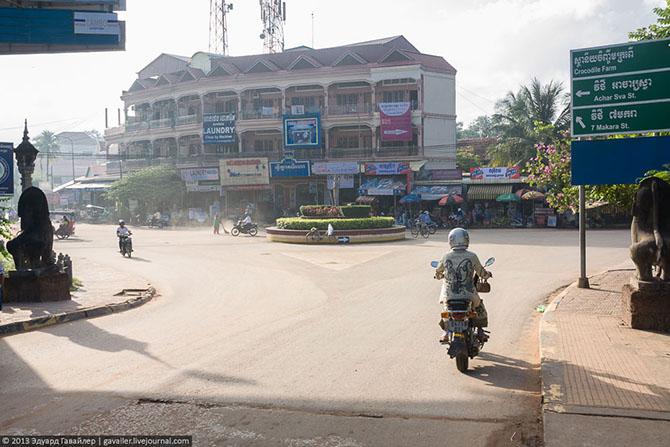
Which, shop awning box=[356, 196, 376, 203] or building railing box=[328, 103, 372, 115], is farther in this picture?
building railing box=[328, 103, 372, 115]

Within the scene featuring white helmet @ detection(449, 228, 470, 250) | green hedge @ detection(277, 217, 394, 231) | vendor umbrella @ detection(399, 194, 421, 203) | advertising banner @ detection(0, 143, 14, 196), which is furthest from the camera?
vendor umbrella @ detection(399, 194, 421, 203)

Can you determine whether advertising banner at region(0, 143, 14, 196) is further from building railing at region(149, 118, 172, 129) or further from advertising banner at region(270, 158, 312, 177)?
building railing at region(149, 118, 172, 129)

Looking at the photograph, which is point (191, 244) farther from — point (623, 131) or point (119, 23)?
point (623, 131)

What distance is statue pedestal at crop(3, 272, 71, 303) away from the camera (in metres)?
11.7

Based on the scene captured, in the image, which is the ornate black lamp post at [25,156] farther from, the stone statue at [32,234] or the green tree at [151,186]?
the green tree at [151,186]

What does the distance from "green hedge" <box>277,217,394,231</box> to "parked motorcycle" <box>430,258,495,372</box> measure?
2158cm

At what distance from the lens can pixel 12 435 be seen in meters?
4.71

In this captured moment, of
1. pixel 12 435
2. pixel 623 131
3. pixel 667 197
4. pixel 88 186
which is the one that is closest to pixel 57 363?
pixel 12 435

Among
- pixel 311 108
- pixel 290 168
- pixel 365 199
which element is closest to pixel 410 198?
pixel 365 199

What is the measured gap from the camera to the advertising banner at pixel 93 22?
563 inches

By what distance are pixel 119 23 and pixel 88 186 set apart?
173 ft

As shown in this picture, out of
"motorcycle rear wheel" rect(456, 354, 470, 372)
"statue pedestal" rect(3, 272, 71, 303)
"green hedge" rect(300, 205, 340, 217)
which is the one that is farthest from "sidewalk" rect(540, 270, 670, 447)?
"green hedge" rect(300, 205, 340, 217)

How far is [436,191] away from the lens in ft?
136

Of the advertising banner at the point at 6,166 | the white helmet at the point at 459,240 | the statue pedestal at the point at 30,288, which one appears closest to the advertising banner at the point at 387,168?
the advertising banner at the point at 6,166
